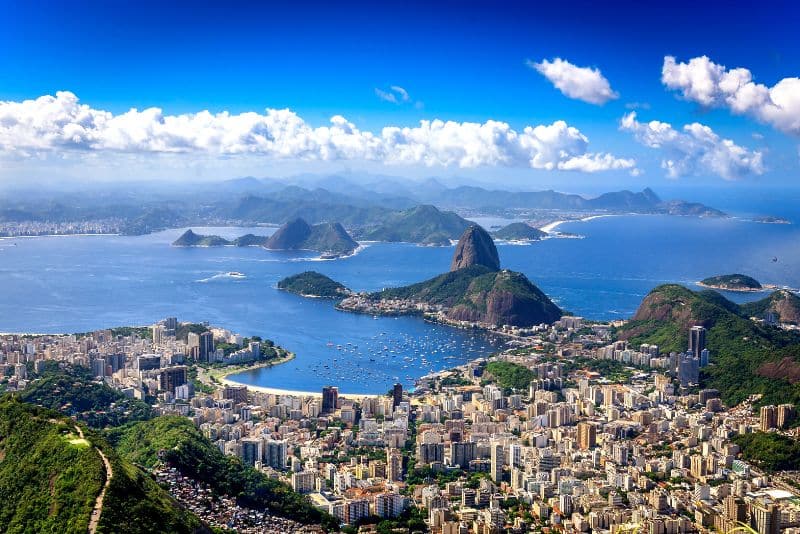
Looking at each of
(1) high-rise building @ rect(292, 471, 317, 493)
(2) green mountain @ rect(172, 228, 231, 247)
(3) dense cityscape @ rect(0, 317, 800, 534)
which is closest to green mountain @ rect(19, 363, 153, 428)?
(3) dense cityscape @ rect(0, 317, 800, 534)

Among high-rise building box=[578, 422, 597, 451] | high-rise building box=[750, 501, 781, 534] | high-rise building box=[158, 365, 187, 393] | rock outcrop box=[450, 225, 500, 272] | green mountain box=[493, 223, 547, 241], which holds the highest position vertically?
green mountain box=[493, 223, 547, 241]

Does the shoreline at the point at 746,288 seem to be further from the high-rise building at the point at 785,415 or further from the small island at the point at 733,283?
the high-rise building at the point at 785,415

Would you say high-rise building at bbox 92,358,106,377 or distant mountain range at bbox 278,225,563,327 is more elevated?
distant mountain range at bbox 278,225,563,327

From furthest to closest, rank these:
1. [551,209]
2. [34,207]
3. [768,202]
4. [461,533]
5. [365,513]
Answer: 1. [768,202]
2. [551,209]
3. [34,207]
4. [365,513]
5. [461,533]

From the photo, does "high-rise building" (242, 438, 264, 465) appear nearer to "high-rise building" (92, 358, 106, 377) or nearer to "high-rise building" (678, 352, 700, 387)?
"high-rise building" (92, 358, 106, 377)

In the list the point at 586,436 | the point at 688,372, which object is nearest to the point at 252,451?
the point at 586,436

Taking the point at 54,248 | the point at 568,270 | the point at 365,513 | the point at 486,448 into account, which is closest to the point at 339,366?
the point at 486,448

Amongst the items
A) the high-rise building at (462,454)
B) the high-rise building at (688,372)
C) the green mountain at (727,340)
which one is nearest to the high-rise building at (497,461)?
the high-rise building at (462,454)

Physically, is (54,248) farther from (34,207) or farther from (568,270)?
(568,270)
